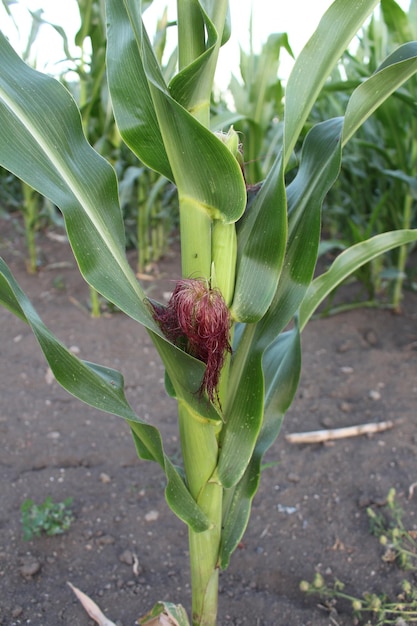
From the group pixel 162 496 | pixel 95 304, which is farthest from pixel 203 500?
pixel 95 304

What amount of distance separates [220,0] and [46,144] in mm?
301

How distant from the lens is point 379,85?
0.77 m

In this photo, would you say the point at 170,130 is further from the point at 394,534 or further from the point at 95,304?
the point at 95,304

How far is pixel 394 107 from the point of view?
2.21 meters

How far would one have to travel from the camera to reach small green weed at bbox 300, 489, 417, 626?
1094 mm

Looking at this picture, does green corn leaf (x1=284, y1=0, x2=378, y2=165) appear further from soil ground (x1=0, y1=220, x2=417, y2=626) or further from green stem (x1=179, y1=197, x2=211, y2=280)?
soil ground (x1=0, y1=220, x2=417, y2=626)

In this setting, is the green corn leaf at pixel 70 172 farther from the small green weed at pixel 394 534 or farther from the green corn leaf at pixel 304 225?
the small green weed at pixel 394 534

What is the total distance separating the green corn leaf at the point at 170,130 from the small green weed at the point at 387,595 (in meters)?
0.82

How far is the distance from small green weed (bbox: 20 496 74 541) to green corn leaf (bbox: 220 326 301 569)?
552mm

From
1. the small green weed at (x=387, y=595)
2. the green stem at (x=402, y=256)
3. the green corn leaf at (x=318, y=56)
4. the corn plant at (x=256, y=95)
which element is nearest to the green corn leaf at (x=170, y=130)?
the green corn leaf at (x=318, y=56)

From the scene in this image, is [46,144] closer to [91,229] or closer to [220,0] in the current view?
[91,229]

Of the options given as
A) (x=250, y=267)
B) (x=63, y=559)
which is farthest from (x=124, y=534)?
(x=250, y=267)

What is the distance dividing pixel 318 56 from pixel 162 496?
1.14m

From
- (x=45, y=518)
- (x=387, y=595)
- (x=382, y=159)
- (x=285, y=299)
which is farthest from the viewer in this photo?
(x=382, y=159)
